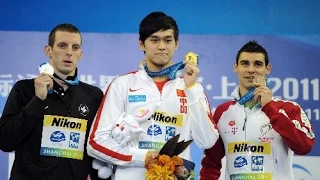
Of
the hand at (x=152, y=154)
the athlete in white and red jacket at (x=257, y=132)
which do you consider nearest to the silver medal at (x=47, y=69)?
the hand at (x=152, y=154)

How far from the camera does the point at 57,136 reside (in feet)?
12.4

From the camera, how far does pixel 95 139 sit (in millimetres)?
3629

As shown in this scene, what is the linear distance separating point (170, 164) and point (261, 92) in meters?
0.75

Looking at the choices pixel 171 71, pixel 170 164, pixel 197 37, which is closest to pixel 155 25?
pixel 171 71

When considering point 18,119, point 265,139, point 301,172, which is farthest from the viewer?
point 301,172

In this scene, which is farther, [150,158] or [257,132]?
[257,132]

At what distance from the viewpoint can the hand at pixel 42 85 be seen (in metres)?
3.62

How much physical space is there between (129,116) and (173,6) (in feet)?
6.09

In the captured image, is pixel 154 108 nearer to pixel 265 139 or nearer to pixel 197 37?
pixel 265 139

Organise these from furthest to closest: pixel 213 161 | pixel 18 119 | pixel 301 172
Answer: pixel 301 172
pixel 213 161
pixel 18 119

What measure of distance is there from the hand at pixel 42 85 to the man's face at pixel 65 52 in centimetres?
22

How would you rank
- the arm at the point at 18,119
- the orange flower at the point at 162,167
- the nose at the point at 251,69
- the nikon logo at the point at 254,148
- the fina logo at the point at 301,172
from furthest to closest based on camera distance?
the fina logo at the point at 301,172, the nose at the point at 251,69, the nikon logo at the point at 254,148, the arm at the point at 18,119, the orange flower at the point at 162,167

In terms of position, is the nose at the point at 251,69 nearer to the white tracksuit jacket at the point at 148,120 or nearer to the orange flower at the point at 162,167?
the white tracksuit jacket at the point at 148,120

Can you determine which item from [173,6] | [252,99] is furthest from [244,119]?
[173,6]
